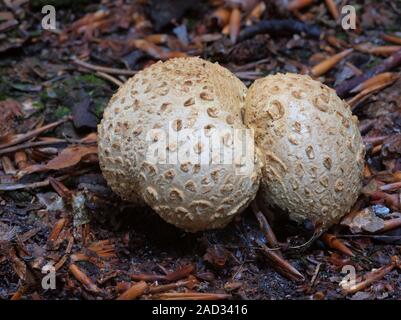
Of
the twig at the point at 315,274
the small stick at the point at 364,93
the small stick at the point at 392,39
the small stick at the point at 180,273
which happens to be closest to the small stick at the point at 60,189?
the small stick at the point at 180,273

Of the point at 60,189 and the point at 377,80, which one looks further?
the point at 377,80

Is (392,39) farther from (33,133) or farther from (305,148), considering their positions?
(33,133)

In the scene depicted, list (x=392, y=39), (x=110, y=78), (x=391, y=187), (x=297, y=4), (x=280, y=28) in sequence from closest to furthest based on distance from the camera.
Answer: (x=391, y=187), (x=110, y=78), (x=392, y=39), (x=280, y=28), (x=297, y=4)

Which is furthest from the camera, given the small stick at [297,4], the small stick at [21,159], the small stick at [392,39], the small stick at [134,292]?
the small stick at [297,4]

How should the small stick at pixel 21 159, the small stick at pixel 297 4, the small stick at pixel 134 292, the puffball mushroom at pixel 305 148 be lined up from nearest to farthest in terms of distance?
the small stick at pixel 134 292 → the puffball mushroom at pixel 305 148 → the small stick at pixel 21 159 → the small stick at pixel 297 4

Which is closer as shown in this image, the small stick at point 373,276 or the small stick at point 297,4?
the small stick at point 373,276

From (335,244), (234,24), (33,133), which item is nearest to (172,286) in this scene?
(335,244)

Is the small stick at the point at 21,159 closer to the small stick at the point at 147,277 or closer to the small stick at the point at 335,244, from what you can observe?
the small stick at the point at 147,277
